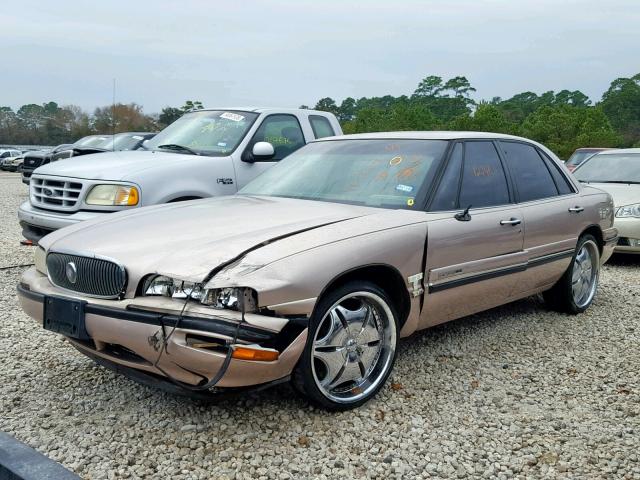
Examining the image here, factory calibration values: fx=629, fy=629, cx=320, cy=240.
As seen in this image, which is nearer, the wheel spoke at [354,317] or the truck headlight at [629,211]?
the wheel spoke at [354,317]

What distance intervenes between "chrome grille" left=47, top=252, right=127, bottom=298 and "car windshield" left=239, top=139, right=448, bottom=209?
151 cm

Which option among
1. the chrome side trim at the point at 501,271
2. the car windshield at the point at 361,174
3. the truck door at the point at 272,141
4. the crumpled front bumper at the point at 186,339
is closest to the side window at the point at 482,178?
the car windshield at the point at 361,174

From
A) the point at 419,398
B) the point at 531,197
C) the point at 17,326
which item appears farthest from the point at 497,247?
the point at 17,326

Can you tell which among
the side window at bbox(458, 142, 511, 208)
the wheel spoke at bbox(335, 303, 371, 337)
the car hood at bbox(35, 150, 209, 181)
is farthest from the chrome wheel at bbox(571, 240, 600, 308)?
the car hood at bbox(35, 150, 209, 181)

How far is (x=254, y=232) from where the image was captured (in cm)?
321

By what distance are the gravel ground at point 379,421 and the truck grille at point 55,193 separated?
1.71 metres

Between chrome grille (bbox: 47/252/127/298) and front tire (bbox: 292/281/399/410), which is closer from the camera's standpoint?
chrome grille (bbox: 47/252/127/298)

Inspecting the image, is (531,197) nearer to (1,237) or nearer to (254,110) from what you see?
(254,110)

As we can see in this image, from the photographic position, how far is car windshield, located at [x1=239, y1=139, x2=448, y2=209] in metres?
3.94

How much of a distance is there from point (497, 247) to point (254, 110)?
3678 mm

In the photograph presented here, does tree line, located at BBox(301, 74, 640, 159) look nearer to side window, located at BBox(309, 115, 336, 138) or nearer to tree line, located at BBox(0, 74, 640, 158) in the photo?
tree line, located at BBox(0, 74, 640, 158)

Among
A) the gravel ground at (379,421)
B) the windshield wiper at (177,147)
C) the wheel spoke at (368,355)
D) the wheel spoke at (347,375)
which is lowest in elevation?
the gravel ground at (379,421)

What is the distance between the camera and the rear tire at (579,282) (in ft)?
17.0

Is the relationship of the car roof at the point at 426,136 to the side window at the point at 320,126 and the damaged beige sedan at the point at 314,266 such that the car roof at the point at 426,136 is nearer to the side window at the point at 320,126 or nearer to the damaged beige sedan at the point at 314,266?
the damaged beige sedan at the point at 314,266
